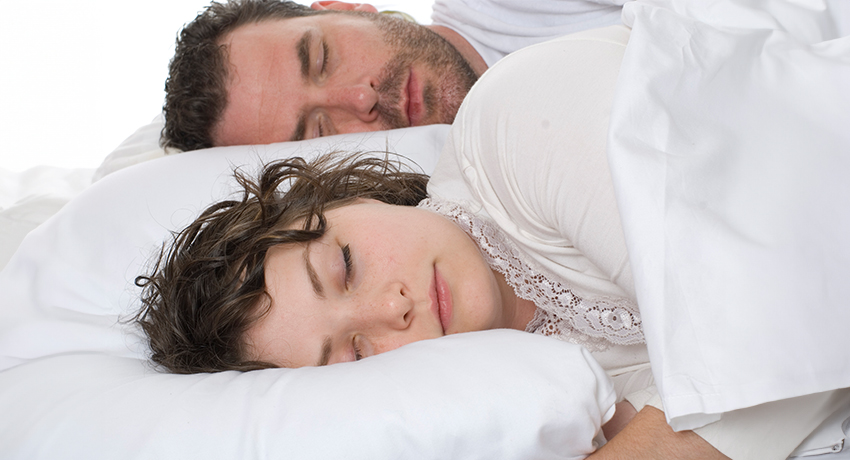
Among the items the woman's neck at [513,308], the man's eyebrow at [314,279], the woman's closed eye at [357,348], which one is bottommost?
the woman's neck at [513,308]

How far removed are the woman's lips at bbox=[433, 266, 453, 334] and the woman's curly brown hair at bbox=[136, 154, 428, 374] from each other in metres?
0.23

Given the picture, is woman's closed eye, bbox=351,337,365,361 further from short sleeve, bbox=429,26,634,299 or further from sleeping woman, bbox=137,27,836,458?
short sleeve, bbox=429,26,634,299

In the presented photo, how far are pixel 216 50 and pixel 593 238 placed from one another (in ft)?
4.41

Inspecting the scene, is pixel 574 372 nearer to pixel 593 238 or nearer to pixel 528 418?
pixel 528 418

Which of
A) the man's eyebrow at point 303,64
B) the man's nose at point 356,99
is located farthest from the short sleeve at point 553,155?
the man's eyebrow at point 303,64

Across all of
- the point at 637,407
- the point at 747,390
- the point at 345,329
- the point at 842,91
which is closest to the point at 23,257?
the point at 345,329

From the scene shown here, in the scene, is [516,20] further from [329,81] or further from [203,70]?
[203,70]

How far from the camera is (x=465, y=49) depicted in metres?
2.02

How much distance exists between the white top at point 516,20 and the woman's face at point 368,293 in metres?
1.08

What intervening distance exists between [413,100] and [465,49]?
0.35 metres

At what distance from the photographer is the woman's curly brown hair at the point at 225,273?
103cm

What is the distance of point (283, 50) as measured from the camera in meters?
1.74

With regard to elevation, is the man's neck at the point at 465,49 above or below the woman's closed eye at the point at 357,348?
above

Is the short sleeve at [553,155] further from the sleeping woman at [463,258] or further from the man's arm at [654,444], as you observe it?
the man's arm at [654,444]
